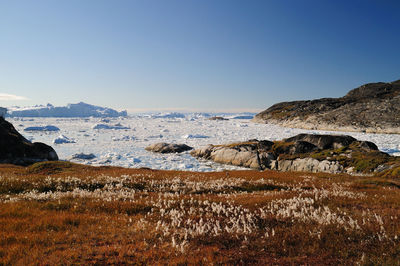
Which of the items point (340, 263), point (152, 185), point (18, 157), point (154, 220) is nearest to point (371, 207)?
point (340, 263)

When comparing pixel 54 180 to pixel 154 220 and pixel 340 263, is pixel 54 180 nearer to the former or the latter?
pixel 154 220

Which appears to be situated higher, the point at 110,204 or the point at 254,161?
the point at 110,204

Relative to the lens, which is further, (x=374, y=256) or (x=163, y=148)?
(x=163, y=148)

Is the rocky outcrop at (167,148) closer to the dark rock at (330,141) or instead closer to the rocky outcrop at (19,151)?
the rocky outcrop at (19,151)

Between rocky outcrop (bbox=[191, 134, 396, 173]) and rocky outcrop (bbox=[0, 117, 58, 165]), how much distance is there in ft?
89.2

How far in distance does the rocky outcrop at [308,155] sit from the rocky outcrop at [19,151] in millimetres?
27200

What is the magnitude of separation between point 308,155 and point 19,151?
44.7 m

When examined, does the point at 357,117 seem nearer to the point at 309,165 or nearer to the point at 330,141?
the point at 330,141

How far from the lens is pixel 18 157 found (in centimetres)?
3331

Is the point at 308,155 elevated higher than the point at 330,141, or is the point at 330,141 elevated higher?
the point at 330,141

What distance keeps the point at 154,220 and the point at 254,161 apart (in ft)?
105

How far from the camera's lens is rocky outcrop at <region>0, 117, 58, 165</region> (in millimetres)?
32494

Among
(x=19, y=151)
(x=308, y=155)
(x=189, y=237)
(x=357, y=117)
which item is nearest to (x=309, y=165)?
(x=308, y=155)

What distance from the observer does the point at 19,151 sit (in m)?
34.0
